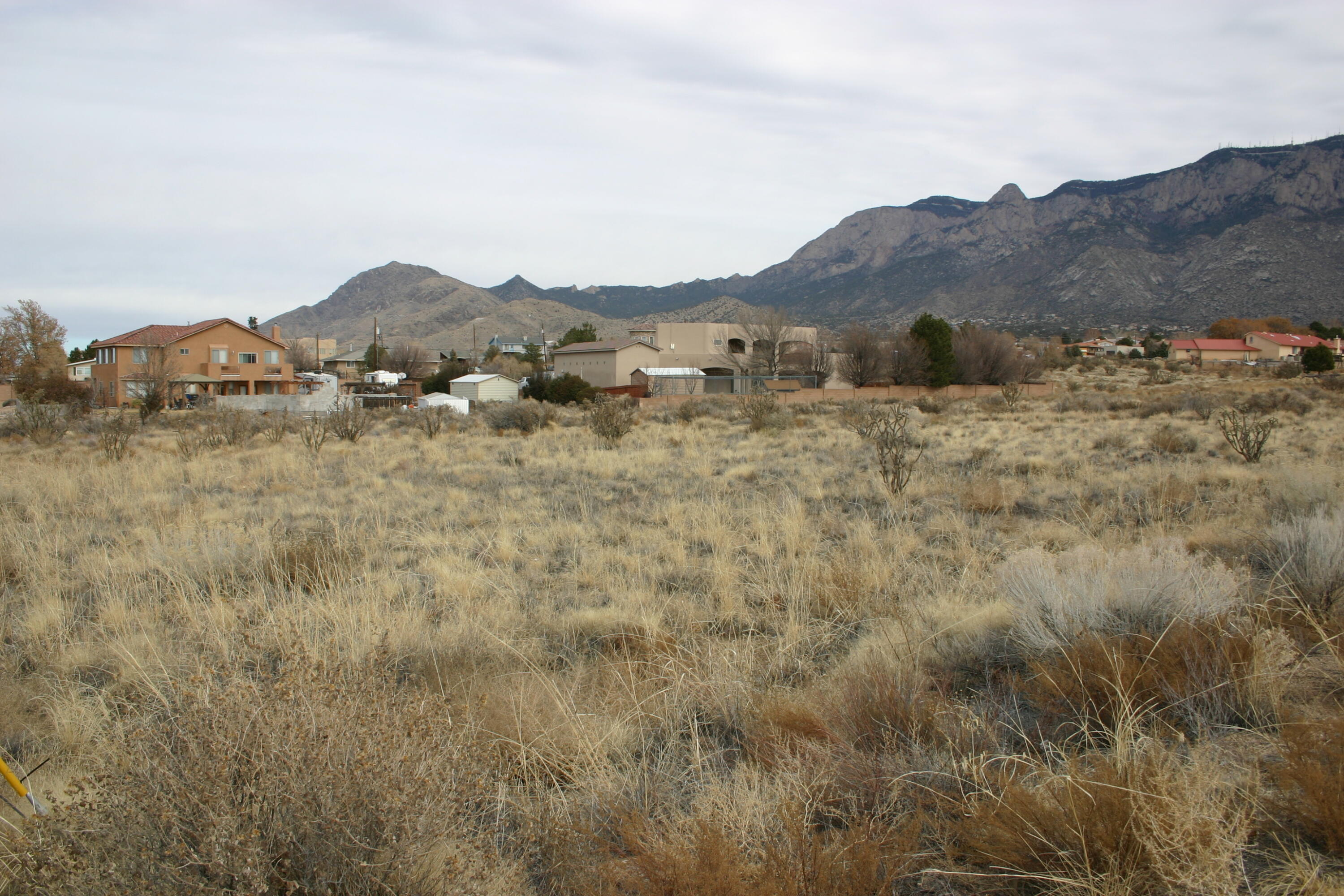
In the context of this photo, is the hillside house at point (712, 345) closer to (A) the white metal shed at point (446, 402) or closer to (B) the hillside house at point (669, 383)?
(B) the hillside house at point (669, 383)

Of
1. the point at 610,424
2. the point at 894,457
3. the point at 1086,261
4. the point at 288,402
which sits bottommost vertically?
the point at 894,457

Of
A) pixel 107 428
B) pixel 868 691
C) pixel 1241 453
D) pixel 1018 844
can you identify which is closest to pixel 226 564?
pixel 868 691

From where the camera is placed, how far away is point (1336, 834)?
228cm

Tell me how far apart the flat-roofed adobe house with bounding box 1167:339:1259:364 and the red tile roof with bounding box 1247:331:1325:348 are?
1.67 metres

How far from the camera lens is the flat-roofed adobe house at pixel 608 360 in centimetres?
6938

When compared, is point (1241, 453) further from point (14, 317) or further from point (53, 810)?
point (14, 317)

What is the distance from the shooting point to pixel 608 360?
69.9 metres

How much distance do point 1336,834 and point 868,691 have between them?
64.6 inches

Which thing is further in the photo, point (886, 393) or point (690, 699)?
point (886, 393)

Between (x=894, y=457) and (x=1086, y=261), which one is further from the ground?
(x=1086, y=261)

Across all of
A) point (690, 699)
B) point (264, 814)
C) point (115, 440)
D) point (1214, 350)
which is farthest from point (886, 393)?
point (1214, 350)

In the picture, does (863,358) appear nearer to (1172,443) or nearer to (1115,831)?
(1172,443)

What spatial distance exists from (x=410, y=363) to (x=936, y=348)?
62216 mm

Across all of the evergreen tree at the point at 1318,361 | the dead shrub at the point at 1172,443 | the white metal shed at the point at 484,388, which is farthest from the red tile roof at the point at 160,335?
the evergreen tree at the point at 1318,361
